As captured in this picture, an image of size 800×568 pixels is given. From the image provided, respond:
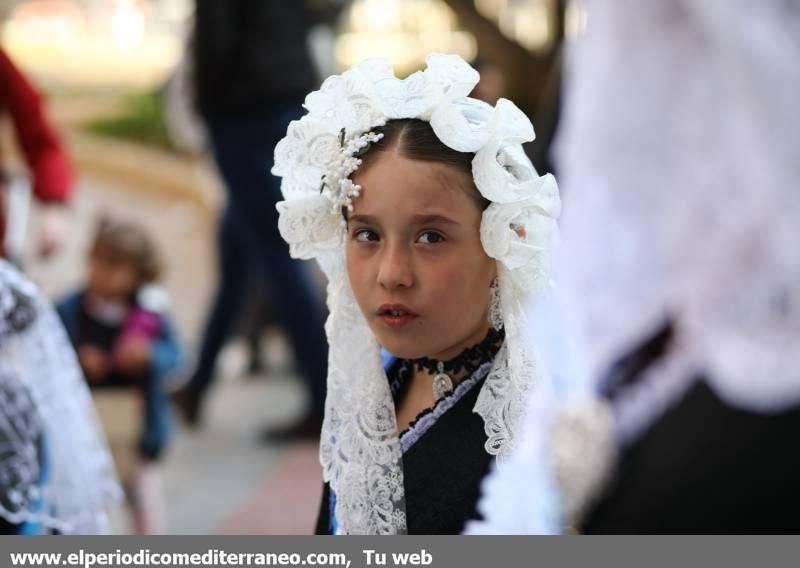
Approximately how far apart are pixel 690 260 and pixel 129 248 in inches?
134

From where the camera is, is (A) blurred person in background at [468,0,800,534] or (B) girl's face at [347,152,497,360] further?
(B) girl's face at [347,152,497,360]

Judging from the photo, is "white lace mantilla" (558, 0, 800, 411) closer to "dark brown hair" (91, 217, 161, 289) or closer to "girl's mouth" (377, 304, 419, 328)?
"girl's mouth" (377, 304, 419, 328)

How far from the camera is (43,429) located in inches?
116

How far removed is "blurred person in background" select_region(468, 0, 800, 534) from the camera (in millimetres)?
1146

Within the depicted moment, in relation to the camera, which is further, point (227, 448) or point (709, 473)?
point (227, 448)

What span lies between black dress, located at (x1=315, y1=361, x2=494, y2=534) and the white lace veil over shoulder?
3.96 ft

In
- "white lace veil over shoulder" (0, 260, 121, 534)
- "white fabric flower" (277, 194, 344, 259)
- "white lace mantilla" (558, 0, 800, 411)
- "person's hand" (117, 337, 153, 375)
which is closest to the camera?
"white lace mantilla" (558, 0, 800, 411)

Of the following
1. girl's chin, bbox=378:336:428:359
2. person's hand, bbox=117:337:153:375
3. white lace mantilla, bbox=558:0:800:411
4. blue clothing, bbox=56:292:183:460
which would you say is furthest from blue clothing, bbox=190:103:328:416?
white lace mantilla, bbox=558:0:800:411

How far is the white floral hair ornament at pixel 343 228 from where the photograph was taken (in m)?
1.97

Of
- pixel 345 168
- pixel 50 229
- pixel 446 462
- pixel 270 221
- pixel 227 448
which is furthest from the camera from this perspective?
pixel 227 448

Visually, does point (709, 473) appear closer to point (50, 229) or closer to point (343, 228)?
point (343, 228)

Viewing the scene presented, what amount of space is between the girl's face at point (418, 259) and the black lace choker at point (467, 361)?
2cm

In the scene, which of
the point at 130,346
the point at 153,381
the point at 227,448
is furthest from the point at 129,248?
the point at 227,448
